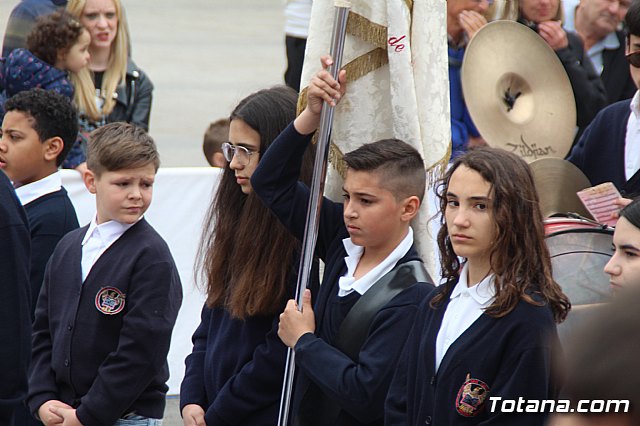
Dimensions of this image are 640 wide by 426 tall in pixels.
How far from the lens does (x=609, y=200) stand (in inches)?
146

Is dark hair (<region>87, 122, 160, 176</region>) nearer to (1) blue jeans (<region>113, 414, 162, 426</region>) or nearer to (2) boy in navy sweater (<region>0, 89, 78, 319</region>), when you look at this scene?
(2) boy in navy sweater (<region>0, 89, 78, 319</region>)

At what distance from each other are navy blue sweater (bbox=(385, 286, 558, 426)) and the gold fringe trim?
1.09 m

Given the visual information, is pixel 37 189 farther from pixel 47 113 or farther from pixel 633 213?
pixel 633 213

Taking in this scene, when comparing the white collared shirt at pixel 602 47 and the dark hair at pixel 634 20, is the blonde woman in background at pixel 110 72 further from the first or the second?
the dark hair at pixel 634 20

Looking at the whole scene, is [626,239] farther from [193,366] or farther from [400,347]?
[193,366]

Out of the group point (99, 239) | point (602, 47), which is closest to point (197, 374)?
point (99, 239)

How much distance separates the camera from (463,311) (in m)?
2.83

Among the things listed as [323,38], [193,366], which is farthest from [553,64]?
[193,366]

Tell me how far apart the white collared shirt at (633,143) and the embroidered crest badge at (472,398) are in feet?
5.50

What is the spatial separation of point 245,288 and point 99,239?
0.66m

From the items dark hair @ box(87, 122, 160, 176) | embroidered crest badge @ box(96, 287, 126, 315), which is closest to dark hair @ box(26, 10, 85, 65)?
dark hair @ box(87, 122, 160, 176)

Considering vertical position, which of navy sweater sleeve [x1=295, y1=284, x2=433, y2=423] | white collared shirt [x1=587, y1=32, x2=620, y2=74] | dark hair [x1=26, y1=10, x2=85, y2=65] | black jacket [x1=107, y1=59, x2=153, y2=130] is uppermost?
white collared shirt [x1=587, y1=32, x2=620, y2=74]

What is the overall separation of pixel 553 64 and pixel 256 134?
5.75ft

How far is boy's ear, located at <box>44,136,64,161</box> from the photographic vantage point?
452 cm
